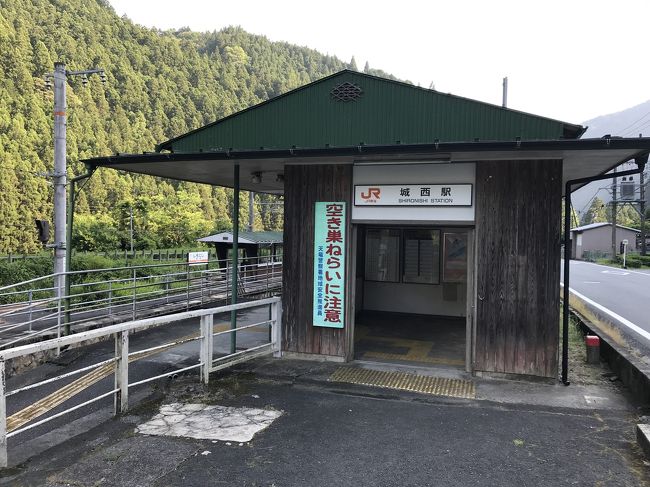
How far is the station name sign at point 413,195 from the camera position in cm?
700

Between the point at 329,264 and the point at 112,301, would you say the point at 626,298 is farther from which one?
the point at 112,301

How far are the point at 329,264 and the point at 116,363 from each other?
3.37 meters

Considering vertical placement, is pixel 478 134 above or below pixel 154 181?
below

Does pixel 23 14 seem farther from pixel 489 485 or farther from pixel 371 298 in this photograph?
pixel 489 485

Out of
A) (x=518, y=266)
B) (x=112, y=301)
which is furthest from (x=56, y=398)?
(x=518, y=266)

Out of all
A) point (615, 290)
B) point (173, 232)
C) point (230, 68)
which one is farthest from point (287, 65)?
point (615, 290)

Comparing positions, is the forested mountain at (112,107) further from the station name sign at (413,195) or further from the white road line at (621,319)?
the white road line at (621,319)

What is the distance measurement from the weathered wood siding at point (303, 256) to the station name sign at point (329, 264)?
100mm

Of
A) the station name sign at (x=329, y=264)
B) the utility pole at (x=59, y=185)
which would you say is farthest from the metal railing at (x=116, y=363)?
the utility pole at (x=59, y=185)

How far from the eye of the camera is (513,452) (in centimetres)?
462

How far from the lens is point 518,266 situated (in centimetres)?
682

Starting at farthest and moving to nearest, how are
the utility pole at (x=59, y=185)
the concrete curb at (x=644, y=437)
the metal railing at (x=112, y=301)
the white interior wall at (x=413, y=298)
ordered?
the utility pole at (x=59, y=185) → the white interior wall at (x=413, y=298) → the metal railing at (x=112, y=301) → the concrete curb at (x=644, y=437)

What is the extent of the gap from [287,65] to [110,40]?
60688 mm

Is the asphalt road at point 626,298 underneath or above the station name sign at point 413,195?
underneath
